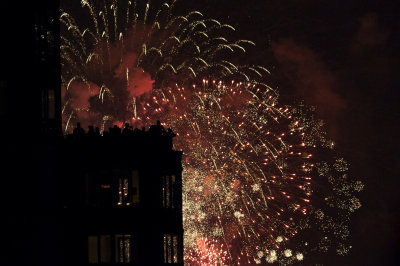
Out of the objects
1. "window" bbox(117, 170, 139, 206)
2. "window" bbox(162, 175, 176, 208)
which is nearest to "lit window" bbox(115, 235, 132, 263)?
"window" bbox(117, 170, 139, 206)

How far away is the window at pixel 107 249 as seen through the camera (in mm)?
48125

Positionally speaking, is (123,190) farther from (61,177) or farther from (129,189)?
(61,177)

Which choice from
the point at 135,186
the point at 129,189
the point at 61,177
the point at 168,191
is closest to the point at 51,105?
the point at 61,177

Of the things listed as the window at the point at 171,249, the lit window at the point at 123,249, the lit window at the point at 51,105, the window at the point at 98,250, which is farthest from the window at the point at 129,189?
the lit window at the point at 51,105

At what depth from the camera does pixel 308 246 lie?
3735 inches

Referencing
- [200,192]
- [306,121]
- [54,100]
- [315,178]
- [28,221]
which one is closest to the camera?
[28,221]

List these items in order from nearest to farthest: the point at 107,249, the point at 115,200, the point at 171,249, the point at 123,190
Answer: the point at 107,249
the point at 115,200
the point at 123,190
the point at 171,249

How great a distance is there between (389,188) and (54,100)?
60.9 meters

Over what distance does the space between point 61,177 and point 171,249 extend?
789 cm

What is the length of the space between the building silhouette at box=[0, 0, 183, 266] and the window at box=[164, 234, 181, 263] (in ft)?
0.20

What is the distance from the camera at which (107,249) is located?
48.4 m

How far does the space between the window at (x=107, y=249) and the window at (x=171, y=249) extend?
2.56m

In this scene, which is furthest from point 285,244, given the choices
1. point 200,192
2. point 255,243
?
point 200,192

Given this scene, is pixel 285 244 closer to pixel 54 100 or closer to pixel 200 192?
pixel 200 192
